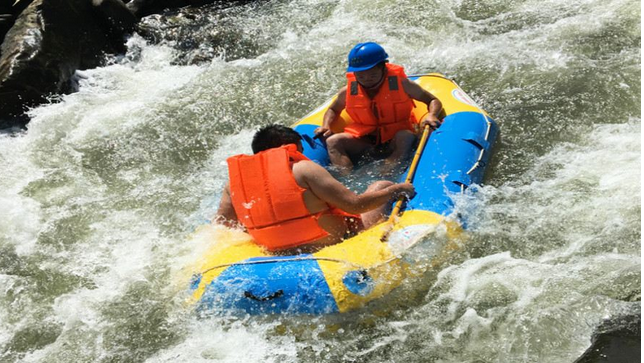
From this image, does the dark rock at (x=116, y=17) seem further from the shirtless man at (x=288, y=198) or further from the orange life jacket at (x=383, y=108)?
A: the shirtless man at (x=288, y=198)

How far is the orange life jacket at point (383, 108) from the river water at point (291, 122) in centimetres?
83

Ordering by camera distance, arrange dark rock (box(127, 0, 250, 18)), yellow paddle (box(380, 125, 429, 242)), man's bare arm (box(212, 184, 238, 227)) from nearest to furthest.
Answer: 1. yellow paddle (box(380, 125, 429, 242))
2. man's bare arm (box(212, 184, 238, 227))
3. dark rock (box(127, 0, 250, 18))

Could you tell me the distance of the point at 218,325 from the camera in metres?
4.04

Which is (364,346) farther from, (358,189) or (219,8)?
(219,8)

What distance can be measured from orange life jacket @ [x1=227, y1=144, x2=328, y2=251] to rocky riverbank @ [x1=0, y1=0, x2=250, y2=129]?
4.04 meters

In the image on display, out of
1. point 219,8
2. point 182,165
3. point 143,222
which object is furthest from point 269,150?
point 219,8

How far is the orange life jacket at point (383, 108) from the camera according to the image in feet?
17.6

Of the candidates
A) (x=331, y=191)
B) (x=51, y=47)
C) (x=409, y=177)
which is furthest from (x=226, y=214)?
(x=51, y=47)

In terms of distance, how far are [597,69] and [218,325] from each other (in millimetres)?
4595

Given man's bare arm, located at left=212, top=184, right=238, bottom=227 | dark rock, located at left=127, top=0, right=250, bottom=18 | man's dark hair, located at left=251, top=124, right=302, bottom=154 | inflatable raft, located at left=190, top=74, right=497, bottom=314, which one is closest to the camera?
inflatable raft, located at left=190, top=74, right=497, bottom=314

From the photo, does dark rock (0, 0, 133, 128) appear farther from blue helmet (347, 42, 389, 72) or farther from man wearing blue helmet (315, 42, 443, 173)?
blue helmet (347, 42, 389, 72)

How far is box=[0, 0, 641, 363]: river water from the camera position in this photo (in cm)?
397

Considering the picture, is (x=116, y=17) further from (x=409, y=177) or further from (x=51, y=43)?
(x=409, y=177)

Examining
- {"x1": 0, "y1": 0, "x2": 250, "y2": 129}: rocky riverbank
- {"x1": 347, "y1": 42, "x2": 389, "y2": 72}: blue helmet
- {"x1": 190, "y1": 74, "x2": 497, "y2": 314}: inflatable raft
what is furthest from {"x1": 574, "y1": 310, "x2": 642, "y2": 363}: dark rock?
{"x1": 0, "y1": 0, "x2": 250, "y2": 129}: rocky riverbank
